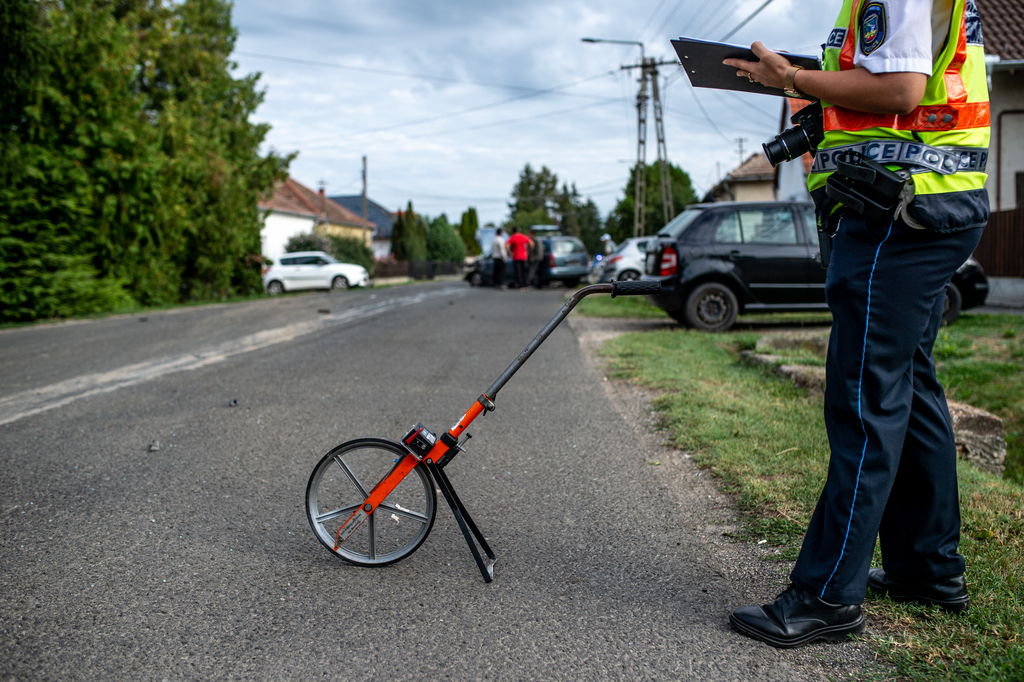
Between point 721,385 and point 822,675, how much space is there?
4202mm

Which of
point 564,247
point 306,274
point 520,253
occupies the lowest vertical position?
point 306,274

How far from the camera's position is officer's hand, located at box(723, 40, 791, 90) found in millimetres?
2387

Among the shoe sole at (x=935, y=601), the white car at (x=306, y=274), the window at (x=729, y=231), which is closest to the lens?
the shoe sole at (x=935, y=601)

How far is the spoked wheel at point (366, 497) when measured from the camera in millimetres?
2873

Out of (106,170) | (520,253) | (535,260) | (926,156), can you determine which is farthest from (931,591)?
(535,260)

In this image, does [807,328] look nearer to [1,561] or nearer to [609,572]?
[609,572]

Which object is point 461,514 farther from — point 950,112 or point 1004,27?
point 1004,27

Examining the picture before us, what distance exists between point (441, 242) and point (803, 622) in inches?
3020

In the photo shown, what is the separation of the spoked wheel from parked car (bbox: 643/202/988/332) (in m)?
7.37

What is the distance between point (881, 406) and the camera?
88.0 inches

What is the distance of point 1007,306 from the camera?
13625mm

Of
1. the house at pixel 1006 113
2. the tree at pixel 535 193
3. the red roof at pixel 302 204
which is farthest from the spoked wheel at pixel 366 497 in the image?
the tree at pixel 535 193

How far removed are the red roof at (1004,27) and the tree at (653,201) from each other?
1135 inches

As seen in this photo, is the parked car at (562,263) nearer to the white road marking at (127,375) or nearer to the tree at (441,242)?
the white road marking at (127,375)
